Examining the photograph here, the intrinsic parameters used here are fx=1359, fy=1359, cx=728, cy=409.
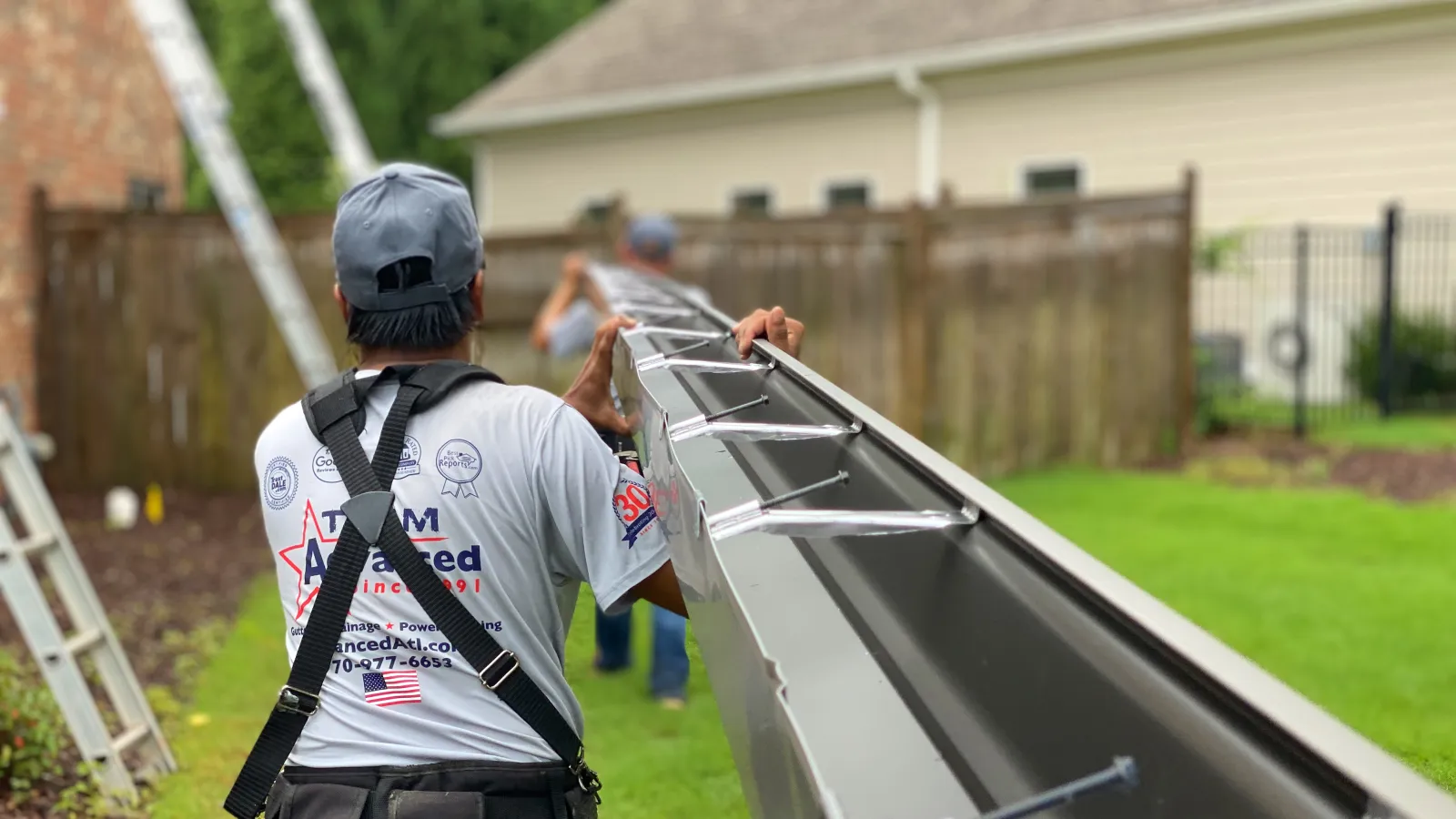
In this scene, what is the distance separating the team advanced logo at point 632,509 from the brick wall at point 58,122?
8568mm

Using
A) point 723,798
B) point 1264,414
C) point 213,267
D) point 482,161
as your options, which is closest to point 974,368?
point 1264,414

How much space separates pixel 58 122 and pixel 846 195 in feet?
32.4

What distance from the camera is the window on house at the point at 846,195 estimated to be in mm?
17141

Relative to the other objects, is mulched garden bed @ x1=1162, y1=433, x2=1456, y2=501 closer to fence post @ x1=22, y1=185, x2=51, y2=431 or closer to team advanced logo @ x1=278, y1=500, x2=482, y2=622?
fence post @ x1=22, y1=185, x2=51, y2=431

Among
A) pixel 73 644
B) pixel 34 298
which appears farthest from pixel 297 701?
pixel 34 298

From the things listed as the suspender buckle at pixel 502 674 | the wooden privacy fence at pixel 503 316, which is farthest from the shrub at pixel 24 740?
the wooden privacy fence at pixel 503 316

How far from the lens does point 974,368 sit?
9.86 m

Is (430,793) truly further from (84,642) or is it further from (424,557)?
(84,642)

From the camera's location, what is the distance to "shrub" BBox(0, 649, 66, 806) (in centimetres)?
402

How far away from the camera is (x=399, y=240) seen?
1944 millimetres

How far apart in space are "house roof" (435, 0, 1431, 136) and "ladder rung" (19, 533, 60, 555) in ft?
39.7

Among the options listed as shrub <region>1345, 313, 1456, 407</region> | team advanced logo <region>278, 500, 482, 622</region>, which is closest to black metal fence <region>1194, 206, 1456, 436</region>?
shrub <region>1345, 313, 1456, 407</region>

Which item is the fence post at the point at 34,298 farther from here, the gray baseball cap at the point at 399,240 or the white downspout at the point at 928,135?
the white downspout at the point at 928,135

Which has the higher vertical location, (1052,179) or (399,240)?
(1052,179)
